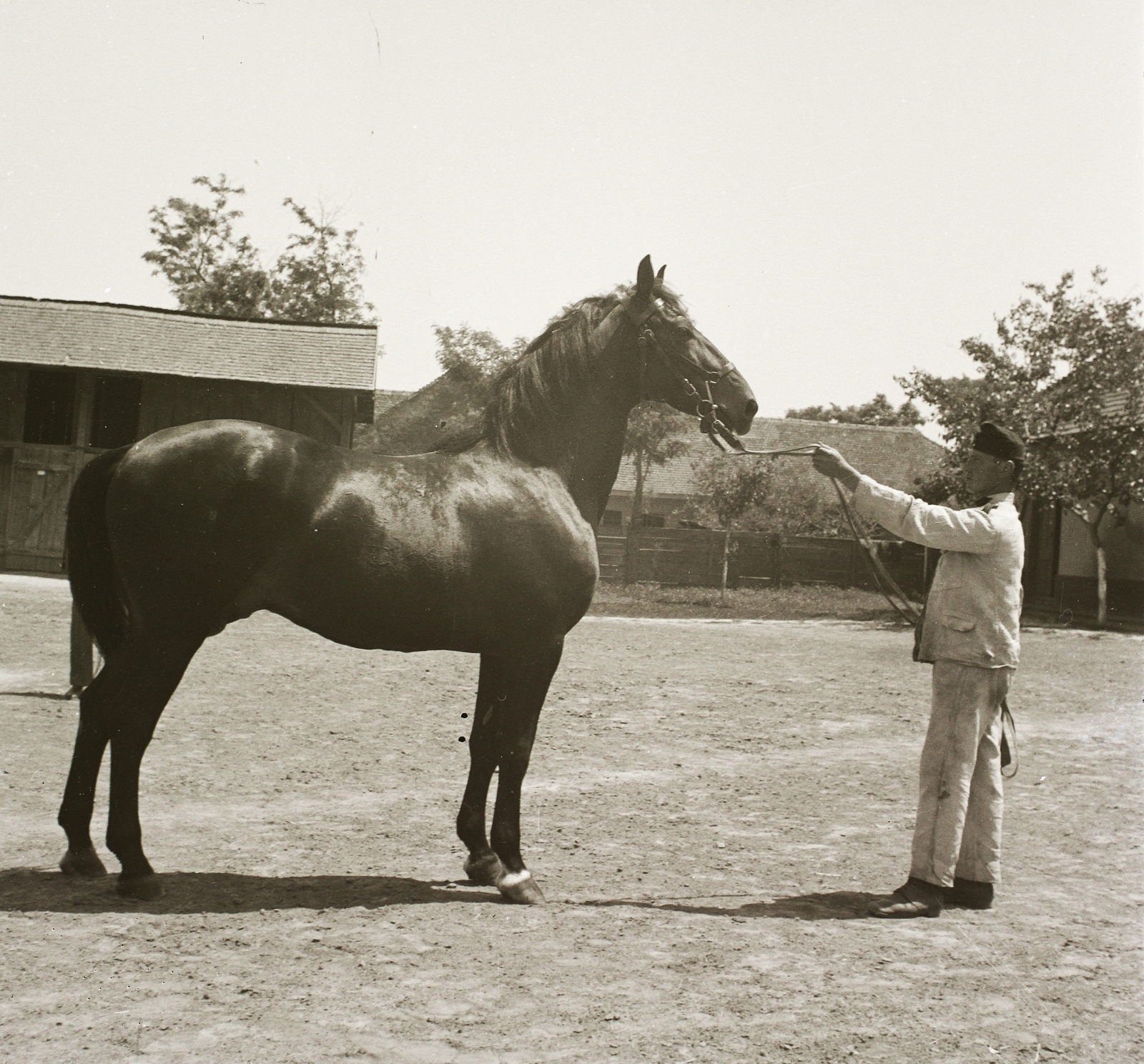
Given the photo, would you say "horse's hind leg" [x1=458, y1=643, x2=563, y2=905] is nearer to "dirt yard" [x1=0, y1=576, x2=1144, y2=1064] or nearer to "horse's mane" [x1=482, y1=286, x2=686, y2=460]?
"dirt yard" [x1=0, y1=576, x2=1144, y2=1064]

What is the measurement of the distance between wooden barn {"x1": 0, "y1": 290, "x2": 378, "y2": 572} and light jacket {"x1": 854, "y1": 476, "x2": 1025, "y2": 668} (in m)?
16.3

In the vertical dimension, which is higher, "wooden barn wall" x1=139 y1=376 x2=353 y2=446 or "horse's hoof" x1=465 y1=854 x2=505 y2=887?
"wooden barn wall" x1=139 y1=376 x2=353 y2=446

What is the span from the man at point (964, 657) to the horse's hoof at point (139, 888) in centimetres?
281

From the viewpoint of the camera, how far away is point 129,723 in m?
3.91

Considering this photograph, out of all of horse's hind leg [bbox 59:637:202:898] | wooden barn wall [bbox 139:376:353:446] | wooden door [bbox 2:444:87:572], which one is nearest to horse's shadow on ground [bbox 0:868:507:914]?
horse's hind leg [bbox 59:637:202:898]

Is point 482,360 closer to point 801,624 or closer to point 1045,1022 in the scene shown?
Result: point 801,624

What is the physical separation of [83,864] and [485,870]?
1.59m

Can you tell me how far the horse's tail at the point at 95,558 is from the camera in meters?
4.04

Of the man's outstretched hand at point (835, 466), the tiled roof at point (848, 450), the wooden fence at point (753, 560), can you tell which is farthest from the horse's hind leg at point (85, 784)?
the tiled roof at point (848, 450)

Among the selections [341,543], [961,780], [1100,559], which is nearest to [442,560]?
[341,543]

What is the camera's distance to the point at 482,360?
82.6 ft

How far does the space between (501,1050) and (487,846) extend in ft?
5.30

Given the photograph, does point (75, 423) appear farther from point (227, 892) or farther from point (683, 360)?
point (683, 360)

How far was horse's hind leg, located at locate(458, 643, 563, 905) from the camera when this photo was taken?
4.23 metres
